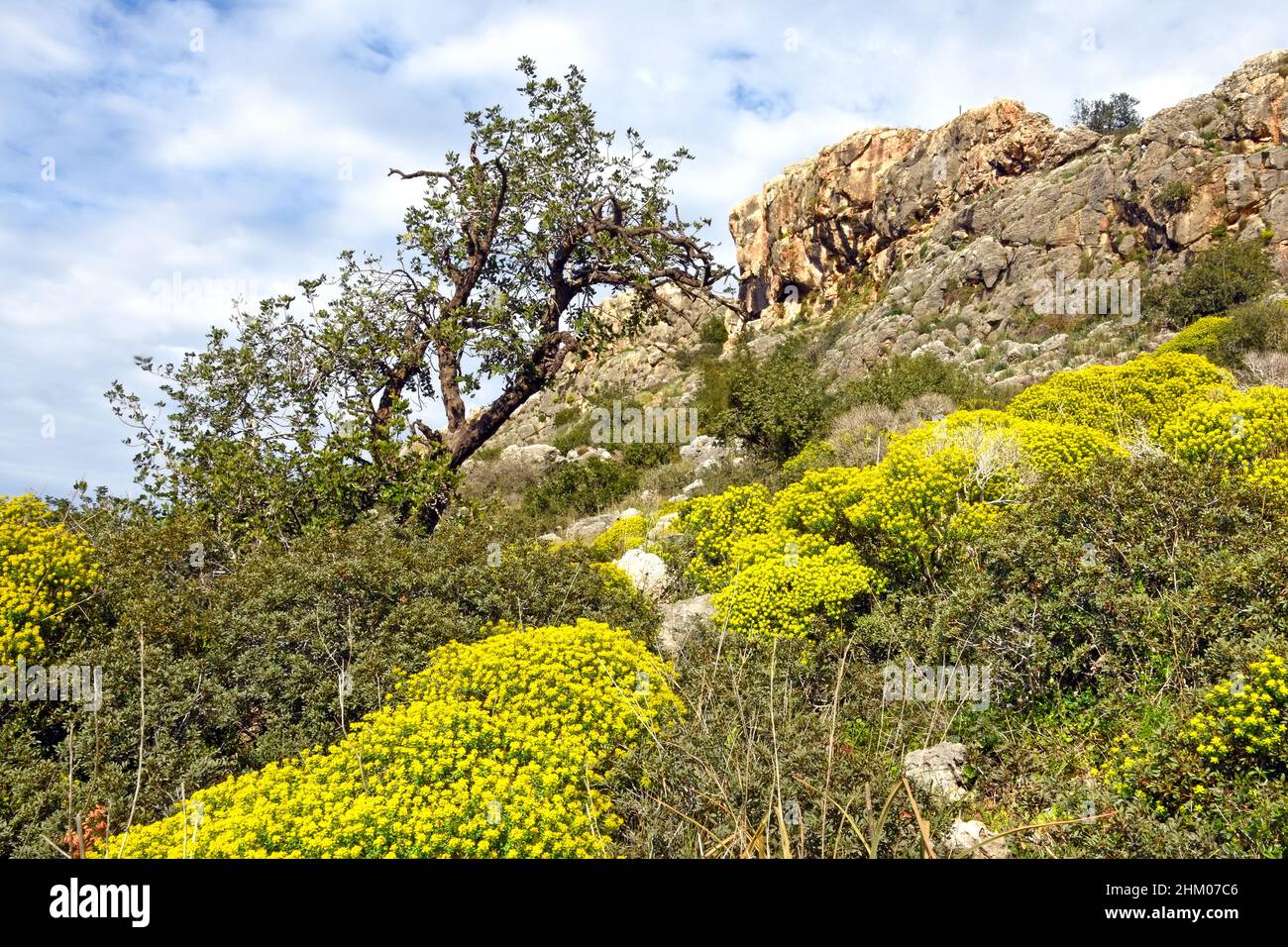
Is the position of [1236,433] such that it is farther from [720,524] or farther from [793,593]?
[720,524]

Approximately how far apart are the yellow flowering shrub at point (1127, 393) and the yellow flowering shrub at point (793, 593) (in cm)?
416

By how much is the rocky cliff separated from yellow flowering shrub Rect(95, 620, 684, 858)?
16.9ft

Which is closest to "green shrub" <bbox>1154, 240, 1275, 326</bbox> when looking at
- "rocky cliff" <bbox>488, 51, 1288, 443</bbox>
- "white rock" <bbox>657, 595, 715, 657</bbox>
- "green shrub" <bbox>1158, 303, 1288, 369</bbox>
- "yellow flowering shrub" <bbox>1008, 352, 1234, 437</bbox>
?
"rocky cliff" <bbox>488, 51, 1288, 443</bbox>

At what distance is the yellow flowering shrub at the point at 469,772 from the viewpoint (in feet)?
10.9

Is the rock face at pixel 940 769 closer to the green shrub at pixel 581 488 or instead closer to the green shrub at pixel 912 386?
the green shrub at pixel 912 386

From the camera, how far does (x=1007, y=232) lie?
108 feet

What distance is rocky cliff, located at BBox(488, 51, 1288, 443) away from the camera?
980 inches

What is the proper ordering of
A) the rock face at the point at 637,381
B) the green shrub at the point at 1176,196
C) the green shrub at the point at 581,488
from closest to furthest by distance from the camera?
the green shrub at the point at 581,488
the green shrub at the point at 1176,196
the rock face at the point at 637,381

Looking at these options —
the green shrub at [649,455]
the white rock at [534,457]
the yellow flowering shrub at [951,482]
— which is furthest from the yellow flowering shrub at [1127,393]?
the white rock at [534,457]

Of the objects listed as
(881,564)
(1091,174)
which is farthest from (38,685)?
(1091,174)

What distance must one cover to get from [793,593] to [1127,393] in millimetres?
6042
